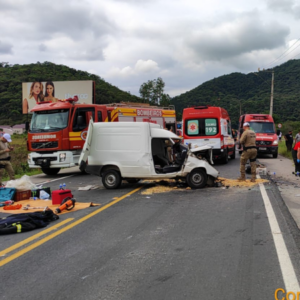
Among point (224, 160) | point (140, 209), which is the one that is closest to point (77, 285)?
point (140, 209)

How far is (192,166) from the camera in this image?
9477mm

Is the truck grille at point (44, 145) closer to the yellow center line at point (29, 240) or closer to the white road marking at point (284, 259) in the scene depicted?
the yellow center line at point (29, 240)

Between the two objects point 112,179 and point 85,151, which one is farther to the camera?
point 112,179

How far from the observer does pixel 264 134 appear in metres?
21.0

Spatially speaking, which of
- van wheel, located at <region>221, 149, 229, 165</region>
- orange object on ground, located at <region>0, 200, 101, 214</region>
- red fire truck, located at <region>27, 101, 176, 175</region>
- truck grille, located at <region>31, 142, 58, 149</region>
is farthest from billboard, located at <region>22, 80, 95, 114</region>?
orange object on ground, located at <region>0, 200, 101, 214</region>

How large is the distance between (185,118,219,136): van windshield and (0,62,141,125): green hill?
120ft

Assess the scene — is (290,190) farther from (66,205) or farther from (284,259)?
(66,205)

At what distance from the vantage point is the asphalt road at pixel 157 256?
340 cm

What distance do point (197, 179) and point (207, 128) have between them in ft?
23.5

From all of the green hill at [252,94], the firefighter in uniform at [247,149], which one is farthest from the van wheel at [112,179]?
the green hill at [252,94]

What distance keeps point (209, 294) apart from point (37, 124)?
11.7m

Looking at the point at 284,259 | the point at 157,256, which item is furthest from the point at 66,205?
the point at 284,259

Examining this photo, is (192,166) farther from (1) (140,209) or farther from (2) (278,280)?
(2) (278,280)

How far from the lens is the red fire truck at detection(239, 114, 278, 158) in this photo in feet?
66.9
